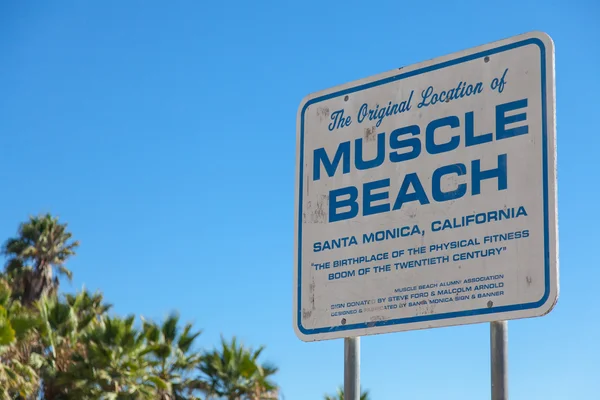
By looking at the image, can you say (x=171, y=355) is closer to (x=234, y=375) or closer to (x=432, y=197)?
(x=234, y=375)

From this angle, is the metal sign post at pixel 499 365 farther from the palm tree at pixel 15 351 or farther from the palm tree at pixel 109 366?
the palm tree at pixel 109 366

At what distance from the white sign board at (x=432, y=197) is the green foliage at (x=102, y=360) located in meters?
17.7

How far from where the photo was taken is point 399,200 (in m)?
4.21

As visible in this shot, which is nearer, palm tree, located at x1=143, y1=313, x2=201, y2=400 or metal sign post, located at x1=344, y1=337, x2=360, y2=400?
metal sign post, located at x1=344, y1=337, x2=360, y2=400

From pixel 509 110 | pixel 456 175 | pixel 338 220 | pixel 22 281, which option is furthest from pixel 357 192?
pixel 22 281

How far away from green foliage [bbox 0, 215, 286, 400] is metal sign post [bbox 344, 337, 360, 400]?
58.6 ft

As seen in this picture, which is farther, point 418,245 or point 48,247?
point 48,247

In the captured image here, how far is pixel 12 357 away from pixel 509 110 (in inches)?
817

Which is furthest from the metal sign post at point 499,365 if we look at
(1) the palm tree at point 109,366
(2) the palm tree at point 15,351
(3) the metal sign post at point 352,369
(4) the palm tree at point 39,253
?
(4) the palm tree at point 39,253

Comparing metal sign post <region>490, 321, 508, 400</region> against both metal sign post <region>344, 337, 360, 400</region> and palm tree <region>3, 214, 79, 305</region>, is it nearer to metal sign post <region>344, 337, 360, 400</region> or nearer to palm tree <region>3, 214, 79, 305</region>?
Answer: metal sign post <region>344, 337, 360, 400</region>

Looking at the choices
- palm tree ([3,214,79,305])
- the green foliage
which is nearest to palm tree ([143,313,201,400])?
the green foliage

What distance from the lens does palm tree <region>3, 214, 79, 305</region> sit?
41750 millimetres

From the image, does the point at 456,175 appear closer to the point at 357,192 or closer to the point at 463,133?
the point at 463,133

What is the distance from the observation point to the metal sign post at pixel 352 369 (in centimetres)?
406
